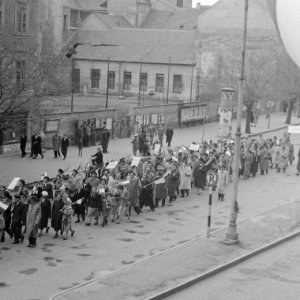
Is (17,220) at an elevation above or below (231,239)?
above

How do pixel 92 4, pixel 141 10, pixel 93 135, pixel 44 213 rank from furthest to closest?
pixel 92 4, pixel 141 10, pixel 93 135, pixel 44 213

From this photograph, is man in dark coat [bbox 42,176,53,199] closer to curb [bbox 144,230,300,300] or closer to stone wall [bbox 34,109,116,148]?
curb [bbox 144,230,300,300]

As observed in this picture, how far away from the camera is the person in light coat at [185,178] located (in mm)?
22703

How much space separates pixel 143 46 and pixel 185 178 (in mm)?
41664

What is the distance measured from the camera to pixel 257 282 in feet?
44.8

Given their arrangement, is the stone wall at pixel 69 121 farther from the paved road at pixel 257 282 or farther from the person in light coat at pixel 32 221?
the paved road at pixel 257 282

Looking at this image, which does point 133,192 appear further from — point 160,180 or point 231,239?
point 231,239

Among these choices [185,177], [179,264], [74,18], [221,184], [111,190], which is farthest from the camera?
[74,18]

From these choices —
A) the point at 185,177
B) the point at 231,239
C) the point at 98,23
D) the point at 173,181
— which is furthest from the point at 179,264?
the point at 98,23

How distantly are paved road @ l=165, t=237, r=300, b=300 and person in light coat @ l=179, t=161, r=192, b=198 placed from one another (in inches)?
278

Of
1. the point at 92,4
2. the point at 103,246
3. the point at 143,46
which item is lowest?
the point at 103,246

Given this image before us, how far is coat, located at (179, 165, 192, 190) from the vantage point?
2269cm

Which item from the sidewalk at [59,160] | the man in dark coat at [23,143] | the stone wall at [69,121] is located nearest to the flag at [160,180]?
the sidewalk at [59,160]

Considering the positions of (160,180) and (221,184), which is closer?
(160,180)
